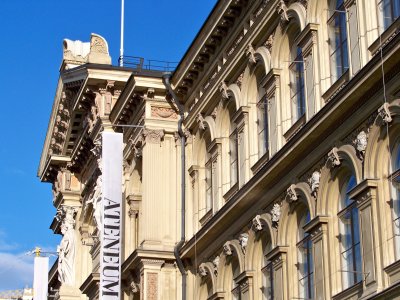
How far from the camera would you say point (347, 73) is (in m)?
22.8

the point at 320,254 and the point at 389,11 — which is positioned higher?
the point at 389,11

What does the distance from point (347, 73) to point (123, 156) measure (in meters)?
16.5

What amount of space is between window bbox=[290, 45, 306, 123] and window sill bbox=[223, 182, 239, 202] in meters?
3.99

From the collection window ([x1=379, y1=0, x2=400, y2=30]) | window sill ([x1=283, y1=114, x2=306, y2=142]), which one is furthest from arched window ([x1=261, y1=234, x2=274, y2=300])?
window ([x1=379, y1=0, x2=400, y2=30])

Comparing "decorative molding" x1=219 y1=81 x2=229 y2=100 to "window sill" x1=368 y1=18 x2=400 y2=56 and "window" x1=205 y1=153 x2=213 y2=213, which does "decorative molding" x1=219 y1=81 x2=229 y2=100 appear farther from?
"window sill" x1=368 y1=18 x2=400 y2=56

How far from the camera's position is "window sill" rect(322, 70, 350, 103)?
74.8ft

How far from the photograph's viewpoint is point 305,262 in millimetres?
24484

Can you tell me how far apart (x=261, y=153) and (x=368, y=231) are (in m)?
7.51

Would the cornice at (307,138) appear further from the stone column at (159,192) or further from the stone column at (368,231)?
the stone column at (159,192)

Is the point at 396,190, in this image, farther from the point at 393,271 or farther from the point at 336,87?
the point at 336,87

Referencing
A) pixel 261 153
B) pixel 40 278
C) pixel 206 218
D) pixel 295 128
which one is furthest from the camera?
pixel 40 278

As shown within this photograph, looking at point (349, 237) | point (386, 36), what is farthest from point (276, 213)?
point (386, 36)

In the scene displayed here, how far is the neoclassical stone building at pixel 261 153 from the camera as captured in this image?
2116cm

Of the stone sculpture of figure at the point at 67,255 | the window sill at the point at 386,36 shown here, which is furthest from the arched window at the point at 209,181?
the stone sculpture of figure at the point at 67,255
